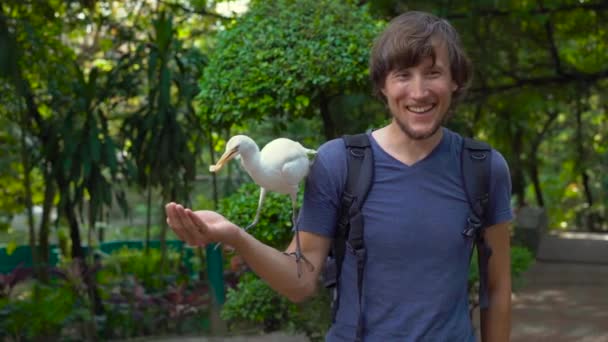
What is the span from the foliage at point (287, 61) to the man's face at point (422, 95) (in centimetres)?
207

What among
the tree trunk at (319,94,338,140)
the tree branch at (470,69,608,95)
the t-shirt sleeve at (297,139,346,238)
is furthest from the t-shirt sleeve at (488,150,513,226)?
the tree branch at (470,69,608,95)

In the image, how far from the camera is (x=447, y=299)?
179 cm

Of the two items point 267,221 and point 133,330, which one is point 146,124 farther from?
point 267,221

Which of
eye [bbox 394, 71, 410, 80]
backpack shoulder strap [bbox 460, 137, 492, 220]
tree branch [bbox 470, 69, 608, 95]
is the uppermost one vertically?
tree branch [bbox 470, 69, 608, 95]

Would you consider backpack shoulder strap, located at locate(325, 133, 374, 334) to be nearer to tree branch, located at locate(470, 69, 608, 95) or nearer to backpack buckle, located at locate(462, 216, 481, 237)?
backpack buckle, located at locate(462, 216, 481, 237)

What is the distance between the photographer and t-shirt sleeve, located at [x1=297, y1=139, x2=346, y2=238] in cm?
183

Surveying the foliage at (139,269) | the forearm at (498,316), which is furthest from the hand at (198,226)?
the foliage at (139,269)

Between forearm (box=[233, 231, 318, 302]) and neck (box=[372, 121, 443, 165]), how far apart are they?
29 centimetres

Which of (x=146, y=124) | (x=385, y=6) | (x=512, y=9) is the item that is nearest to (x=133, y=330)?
(x=146, y=124)

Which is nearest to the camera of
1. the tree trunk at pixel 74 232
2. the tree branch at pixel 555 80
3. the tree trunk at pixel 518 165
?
the tree trunk at pixel 74 232

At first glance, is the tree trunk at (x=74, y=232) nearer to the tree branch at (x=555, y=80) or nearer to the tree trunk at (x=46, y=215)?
the tree trunk at (x=46, y=215)

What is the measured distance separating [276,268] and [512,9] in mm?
6040

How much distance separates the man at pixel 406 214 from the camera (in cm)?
178

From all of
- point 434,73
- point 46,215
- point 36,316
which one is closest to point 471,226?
point 434,73
